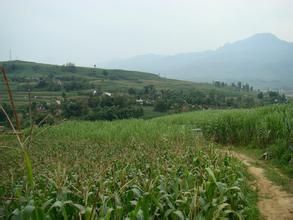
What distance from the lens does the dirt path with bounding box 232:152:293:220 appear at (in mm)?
6619

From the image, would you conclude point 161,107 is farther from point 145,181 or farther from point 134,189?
point 134,189

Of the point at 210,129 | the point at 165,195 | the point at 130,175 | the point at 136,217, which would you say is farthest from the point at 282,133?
the point at 136,217

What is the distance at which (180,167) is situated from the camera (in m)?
7.45

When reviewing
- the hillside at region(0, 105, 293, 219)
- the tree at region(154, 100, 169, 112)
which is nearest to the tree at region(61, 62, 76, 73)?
the tree at region(154, 100, 169, 112)

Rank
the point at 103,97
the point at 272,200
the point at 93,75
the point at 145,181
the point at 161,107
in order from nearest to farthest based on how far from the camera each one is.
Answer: the point at 145,181
the point at 272,200
the point at 103,97
the point at 161,107
the point at 93,75

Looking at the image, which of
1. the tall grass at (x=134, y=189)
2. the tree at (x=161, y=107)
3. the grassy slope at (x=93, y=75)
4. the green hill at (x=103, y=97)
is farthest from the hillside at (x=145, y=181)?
the grassy slope at (x=93, y=75)

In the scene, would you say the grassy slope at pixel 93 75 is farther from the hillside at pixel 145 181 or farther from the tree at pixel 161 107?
the hillside at pixel 145 181

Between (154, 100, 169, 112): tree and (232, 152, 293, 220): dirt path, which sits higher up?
(232, 152, 293, 220): dirt path

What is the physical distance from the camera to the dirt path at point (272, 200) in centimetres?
662

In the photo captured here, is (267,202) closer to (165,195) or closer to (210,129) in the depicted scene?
(165,195)

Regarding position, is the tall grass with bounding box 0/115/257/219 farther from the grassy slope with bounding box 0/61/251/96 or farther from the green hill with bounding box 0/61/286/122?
the grassy slope with bounding box 0/61/251/96

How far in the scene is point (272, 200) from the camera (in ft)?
24.5

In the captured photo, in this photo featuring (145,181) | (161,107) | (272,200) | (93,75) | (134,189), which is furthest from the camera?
(93,75)

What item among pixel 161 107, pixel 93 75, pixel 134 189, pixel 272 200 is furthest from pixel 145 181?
pixel 93 75
